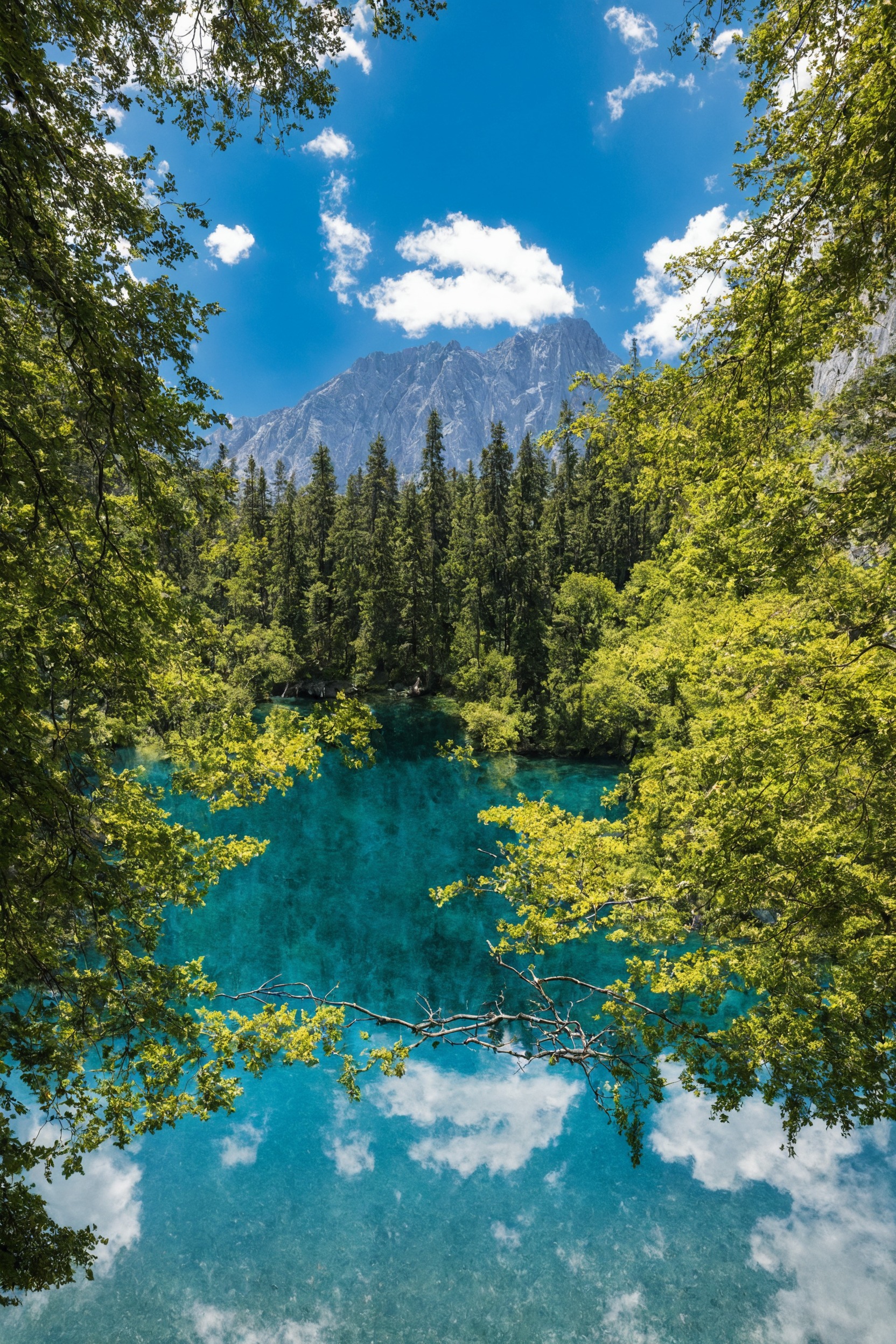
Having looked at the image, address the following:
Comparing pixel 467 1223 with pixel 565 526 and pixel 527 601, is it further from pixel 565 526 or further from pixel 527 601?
pixel 565 526

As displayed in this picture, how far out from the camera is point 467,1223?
973 centimetres

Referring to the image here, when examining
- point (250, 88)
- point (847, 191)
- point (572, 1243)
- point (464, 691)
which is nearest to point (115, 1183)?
point (572, 1243)

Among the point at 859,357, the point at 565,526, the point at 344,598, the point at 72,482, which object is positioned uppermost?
the point at 565,526

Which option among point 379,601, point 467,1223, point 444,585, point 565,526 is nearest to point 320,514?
point 379,601

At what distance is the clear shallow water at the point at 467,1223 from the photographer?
27.9 ft

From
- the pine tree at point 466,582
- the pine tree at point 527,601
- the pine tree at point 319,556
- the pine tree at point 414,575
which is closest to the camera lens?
the pine tree at point 527,601

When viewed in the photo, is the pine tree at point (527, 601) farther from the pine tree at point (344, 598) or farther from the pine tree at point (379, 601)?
the pine tree at point (344, 598)

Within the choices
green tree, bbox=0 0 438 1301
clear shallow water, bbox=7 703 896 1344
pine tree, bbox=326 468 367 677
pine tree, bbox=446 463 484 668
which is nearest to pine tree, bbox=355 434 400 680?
pine tree, bbox=326 468 367 677

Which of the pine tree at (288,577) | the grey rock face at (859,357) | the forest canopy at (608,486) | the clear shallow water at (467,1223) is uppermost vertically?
the pine tree at (288,577)

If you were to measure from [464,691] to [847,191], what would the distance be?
33523mm

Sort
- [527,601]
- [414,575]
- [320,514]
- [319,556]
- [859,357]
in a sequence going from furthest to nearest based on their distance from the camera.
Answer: [320,514]
[319,556]
[414,575]
[527,601]
[859,357]

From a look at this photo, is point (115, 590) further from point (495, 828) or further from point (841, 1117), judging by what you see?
point (495, 828)

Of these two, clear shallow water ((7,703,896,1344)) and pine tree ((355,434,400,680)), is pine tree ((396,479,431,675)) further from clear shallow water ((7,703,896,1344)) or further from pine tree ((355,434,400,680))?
clear shallow water ((7,703,896,1344))

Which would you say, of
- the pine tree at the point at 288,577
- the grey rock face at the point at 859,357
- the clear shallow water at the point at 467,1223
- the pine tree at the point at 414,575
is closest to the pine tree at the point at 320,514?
the pine tree at the point at 288,577
